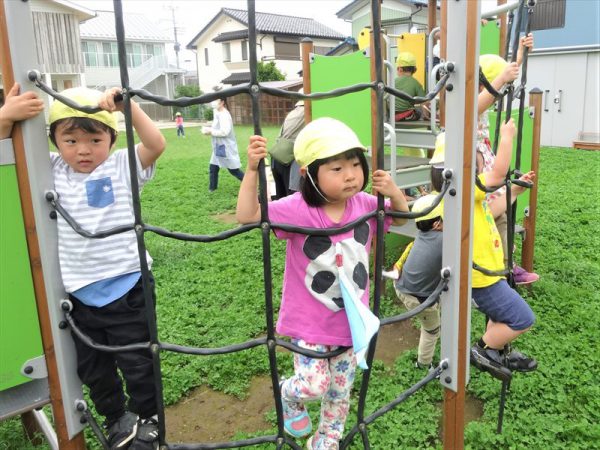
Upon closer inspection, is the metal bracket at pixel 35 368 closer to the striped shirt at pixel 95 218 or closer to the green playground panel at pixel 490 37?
the striped shirt at pixel 95 218

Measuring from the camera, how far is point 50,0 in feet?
62.4

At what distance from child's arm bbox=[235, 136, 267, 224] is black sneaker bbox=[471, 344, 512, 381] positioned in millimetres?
1180

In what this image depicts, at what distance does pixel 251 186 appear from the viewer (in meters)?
1.45

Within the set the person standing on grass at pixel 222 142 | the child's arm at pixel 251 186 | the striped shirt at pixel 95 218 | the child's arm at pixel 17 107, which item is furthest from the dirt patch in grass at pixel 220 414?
the person standing on grass at pixel 222 142

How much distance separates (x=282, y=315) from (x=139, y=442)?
589 mm

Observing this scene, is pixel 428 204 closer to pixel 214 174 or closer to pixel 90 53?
pixel 214 174

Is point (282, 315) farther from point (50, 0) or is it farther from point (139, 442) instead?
point (50, 0)

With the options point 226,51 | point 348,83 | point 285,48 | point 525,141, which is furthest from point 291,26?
point 525,141

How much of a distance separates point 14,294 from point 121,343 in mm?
397

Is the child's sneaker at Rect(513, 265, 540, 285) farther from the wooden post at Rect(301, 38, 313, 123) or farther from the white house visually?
the white house

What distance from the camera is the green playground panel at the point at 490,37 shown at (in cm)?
466

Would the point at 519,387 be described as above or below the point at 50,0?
below

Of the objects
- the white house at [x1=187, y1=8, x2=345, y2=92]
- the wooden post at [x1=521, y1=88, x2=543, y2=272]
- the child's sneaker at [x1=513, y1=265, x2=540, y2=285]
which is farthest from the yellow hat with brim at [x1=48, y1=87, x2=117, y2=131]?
the white house at [x1=187, y1=8, x2=345, y2=92]

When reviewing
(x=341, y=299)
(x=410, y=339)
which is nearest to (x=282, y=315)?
(x=341, y=299)
